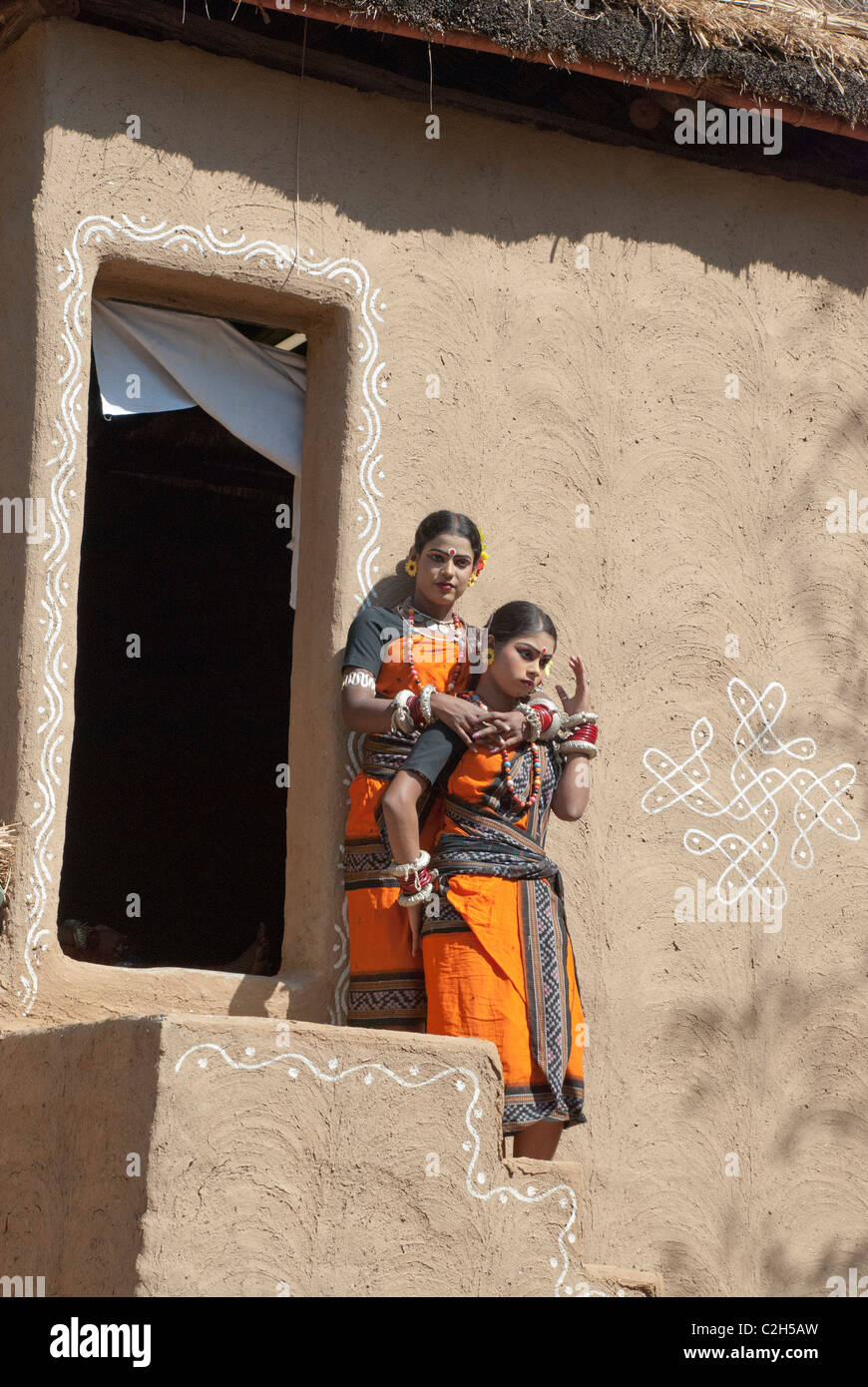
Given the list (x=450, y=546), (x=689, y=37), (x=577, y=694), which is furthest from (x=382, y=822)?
(x=689, y=37)

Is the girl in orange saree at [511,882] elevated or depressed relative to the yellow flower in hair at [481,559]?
depressed

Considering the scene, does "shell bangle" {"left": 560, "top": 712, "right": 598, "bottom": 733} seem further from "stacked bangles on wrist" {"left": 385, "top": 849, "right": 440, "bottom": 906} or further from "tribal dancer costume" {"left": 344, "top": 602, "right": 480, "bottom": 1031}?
"stacked bangles on wrist" {"left": 385, "top": 849, "right": 440, "bottom": 906}

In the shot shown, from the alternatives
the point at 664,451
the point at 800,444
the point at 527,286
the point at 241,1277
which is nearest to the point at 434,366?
the point at 527,286

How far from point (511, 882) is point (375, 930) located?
469mm

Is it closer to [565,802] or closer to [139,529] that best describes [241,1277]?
[565,802]

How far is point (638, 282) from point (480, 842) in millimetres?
2149

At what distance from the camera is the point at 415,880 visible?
5.37 metres

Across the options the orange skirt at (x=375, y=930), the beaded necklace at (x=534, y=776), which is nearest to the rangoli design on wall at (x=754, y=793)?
the beaded necklace at (x=534, y=776)

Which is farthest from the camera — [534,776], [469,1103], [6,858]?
[534,776]

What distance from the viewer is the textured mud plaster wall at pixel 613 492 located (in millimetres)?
5898

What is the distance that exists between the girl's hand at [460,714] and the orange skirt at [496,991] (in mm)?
414

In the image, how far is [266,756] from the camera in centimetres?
959

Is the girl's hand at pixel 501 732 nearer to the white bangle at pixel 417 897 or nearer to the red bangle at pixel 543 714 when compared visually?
the red bangle at pixel 543 714

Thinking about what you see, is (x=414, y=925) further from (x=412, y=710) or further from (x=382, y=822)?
(x=412, y=710)
